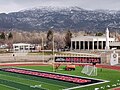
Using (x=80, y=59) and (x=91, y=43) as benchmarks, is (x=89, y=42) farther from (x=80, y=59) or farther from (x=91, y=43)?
(x=80, y=59)

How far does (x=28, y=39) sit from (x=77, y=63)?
112063mm

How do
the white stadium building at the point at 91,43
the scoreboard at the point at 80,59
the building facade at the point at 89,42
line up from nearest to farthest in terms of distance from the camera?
the scoreboard at the point at 80,59 → the building facade at the point at 89,42 → the white stadium building at the point at 91,43

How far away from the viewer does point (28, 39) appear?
169750mm

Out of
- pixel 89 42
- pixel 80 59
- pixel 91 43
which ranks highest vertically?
pixel 89 42

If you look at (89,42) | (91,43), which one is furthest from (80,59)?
(91,43)

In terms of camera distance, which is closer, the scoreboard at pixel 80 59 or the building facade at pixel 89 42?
the scoreboard at pixel 80 59

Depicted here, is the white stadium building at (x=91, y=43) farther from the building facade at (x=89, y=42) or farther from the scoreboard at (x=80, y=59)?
the scoreboard at (x=80, y=59)

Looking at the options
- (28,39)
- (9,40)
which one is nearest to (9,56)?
(9,40)

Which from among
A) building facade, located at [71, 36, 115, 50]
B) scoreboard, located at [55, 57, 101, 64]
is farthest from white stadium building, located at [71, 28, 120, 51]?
scoreboard, located at [55, 57, 101, 64]

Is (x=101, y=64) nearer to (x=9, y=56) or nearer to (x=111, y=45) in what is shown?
(x=9, y=56)

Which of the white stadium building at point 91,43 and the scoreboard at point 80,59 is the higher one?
the white stadium building at point 91,43

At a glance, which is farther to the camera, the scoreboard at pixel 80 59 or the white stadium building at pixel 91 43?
the white stadium building at pixel 91 43

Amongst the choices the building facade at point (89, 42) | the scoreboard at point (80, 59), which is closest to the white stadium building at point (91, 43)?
the building facade at point (89, 42)

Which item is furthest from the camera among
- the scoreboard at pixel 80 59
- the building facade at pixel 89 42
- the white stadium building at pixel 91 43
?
the white stadium building at pixel 91 43
